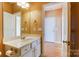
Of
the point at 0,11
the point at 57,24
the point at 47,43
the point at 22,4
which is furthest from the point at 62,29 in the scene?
the point at 0,11

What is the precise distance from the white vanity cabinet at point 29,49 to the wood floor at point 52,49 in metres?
0.06

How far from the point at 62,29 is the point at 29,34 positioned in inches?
11.2

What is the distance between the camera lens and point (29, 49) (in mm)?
1018

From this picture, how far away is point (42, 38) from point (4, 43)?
12.9 inches

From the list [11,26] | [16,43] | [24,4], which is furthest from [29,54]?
[24,4]

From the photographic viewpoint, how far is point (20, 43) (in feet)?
3.28

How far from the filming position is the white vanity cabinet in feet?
3.30

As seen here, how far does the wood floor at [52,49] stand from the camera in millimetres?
991

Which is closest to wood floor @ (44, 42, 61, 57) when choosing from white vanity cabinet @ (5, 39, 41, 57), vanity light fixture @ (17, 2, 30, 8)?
white vanity cabinet @ (5, 39, 41, 57)

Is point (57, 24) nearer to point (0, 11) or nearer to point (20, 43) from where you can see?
point (20, 43)

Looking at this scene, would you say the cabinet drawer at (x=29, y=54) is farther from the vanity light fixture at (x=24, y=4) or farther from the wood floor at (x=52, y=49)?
the vanity light fixture at (x=24, y=4)

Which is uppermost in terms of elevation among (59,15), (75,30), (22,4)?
(22,4)

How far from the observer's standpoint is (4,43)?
0.99m

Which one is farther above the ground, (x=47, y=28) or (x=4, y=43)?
(x=47, y=28)
